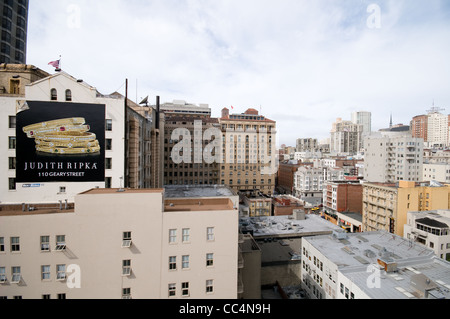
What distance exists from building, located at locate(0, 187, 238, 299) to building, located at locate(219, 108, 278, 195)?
52357 mm

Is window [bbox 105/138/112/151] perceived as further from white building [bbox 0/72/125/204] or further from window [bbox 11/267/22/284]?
window [bbox 11/267/22/284]

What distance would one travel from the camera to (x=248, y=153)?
6925 centimetres

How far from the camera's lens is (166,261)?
46.2ft

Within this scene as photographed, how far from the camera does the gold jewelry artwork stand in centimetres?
1978

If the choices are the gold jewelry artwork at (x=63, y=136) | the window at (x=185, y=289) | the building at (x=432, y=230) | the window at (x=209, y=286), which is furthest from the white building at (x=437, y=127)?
the gold jewelry artwork at (x=63, y=136)

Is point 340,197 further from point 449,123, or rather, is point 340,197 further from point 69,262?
point 449,123

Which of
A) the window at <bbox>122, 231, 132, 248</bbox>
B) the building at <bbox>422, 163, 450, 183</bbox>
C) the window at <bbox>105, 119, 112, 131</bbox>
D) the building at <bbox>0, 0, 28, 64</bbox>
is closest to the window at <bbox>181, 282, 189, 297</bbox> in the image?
the window at <bbox>122, 231, 132, 248</bbox>

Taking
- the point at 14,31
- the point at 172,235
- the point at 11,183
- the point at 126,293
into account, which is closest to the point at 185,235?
the point at 172,235

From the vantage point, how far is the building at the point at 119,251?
13133 millimetres

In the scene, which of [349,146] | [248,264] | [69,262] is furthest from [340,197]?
[349,146]

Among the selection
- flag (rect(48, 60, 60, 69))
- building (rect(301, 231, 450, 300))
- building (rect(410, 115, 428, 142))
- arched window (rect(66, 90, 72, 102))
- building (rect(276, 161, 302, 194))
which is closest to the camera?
building (rect(301, 231, 450, 300))

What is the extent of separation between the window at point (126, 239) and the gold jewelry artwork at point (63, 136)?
1074 cm
